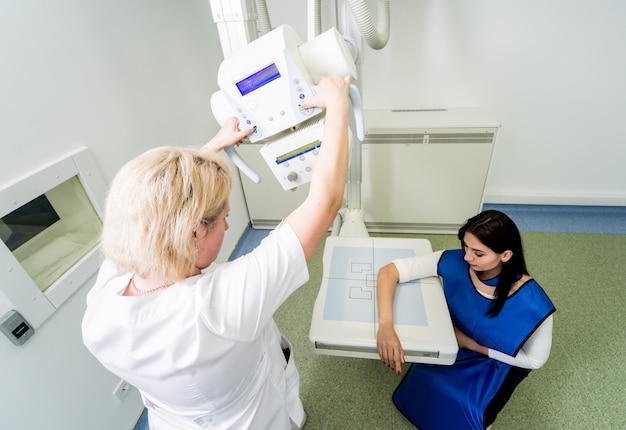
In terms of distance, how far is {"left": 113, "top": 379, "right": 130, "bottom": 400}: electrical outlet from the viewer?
4.38ft

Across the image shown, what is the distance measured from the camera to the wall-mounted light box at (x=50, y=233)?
94cm

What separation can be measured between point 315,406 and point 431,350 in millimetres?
807

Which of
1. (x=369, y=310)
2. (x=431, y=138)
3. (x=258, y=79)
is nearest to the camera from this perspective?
(x=258, y=79)

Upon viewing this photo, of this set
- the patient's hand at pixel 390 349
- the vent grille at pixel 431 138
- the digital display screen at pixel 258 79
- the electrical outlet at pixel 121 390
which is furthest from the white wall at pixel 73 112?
the vent grille at pixel 431 138

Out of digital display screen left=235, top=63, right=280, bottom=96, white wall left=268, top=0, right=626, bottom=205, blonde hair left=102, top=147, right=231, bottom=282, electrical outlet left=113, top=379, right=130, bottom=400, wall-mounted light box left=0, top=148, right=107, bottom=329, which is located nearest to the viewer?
blonde hair left=102, top=147, right=231, bottom=282

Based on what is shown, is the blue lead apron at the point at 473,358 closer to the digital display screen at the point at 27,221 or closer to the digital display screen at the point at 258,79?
the digital display screen at the point at 258,79

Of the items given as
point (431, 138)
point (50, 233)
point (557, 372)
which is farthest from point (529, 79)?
point (50, 233)

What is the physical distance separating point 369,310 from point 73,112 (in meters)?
1.28

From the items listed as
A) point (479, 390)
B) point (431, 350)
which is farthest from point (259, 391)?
point (479, 390)

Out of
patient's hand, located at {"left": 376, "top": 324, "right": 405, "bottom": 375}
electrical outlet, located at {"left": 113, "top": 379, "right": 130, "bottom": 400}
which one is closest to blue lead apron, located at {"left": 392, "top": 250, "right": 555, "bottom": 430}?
patient's hand, located at {"left": 376, "top": 324, "right": 405, "bottom": 375}

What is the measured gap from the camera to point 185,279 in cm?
62

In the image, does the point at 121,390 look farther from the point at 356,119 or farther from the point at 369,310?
the point at 356,119

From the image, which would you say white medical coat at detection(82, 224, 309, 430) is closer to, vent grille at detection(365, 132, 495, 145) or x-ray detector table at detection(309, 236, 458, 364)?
x-ray detector table at detection(309, 236, 458, 364)

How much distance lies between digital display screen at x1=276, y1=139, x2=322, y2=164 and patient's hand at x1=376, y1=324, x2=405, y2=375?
609 millimetres
